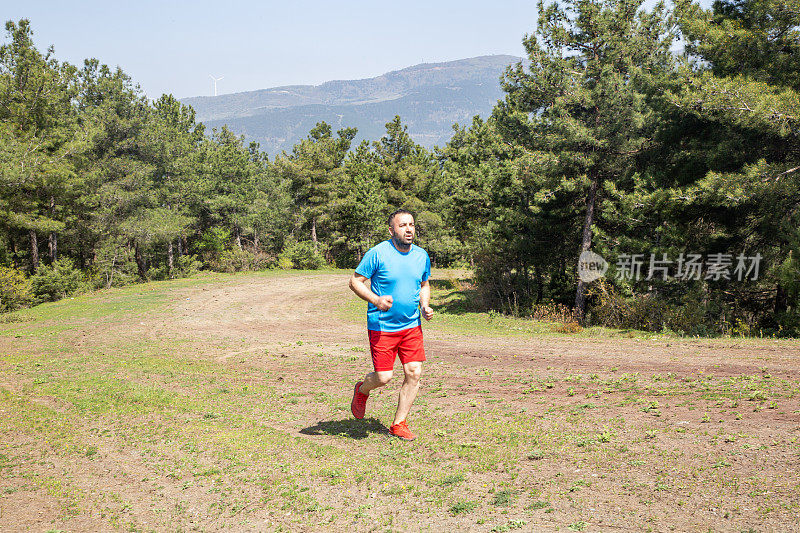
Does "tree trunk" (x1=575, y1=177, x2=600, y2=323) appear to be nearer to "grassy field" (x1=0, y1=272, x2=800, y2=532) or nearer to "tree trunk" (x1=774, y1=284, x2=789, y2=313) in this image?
"tree trunk" (x1=774, y1=284, x2=789, y2=313)

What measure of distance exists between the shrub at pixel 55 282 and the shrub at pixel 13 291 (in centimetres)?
132

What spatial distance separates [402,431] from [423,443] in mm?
273

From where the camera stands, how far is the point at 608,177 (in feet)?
64.8

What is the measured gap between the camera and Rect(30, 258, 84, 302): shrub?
28219 millimetres

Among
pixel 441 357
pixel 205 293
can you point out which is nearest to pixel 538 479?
pixel 441 357

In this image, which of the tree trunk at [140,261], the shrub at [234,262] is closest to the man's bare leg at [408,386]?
the shrub at [234,262]

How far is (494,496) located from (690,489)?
156 centimetres

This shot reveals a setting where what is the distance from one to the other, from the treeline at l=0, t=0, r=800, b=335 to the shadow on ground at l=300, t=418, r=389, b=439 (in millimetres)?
12440

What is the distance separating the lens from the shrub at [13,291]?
24672 millimetres

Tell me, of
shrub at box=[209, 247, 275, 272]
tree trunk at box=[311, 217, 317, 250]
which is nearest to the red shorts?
shrub at box=[209, 247, 275, 272]

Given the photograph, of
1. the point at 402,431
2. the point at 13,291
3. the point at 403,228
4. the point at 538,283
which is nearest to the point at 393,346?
the point at 402,431

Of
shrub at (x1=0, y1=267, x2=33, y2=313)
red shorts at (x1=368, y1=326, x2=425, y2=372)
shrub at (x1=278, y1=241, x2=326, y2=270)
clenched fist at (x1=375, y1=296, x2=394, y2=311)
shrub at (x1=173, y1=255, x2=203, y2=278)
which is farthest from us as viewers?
shrub at (x1=278, y1=241, x2=326, y2=270)

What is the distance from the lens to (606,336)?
14781 mm

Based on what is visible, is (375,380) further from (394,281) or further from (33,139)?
(33,139)
